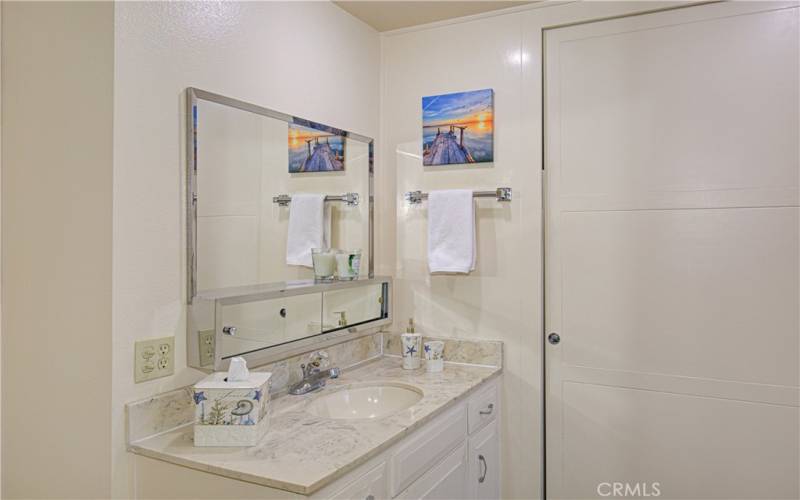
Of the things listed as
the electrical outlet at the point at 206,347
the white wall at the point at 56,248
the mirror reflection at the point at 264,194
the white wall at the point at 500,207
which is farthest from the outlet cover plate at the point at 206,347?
the white wall at the point at 500,207

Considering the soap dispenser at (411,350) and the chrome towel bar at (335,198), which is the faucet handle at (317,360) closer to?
the soap dispenser at (411,350)

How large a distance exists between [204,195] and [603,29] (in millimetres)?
1612

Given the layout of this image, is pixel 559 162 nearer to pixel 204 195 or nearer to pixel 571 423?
pixel 571 423

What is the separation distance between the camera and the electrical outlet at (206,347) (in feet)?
5.32

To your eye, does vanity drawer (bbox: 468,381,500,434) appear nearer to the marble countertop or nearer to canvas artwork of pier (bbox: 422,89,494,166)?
the marble countertop

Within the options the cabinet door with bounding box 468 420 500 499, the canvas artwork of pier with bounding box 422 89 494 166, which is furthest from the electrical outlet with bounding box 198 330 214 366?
the canvas artwork of pier with bounding box 422 89 494 166

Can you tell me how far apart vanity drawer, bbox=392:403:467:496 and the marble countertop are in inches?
1.8

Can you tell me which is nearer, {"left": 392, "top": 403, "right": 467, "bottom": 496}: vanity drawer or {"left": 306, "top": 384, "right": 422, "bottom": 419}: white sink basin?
{"left": 392, "top": 403, "right": 467, "bottom": 496}: vanity drawer

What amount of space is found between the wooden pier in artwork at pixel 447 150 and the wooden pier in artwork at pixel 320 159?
1.37 ft

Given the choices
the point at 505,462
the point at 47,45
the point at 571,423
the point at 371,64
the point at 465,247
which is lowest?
the point at 505,462

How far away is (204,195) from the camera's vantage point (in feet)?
5.51

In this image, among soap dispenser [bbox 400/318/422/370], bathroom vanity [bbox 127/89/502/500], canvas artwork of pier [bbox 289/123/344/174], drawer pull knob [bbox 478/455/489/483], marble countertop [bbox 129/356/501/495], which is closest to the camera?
marble countertop [bbox 129/356/501/495]

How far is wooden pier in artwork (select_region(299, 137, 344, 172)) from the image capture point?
212 cm

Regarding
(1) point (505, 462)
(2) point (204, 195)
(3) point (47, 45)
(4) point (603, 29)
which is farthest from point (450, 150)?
(3) point (47, 45)
